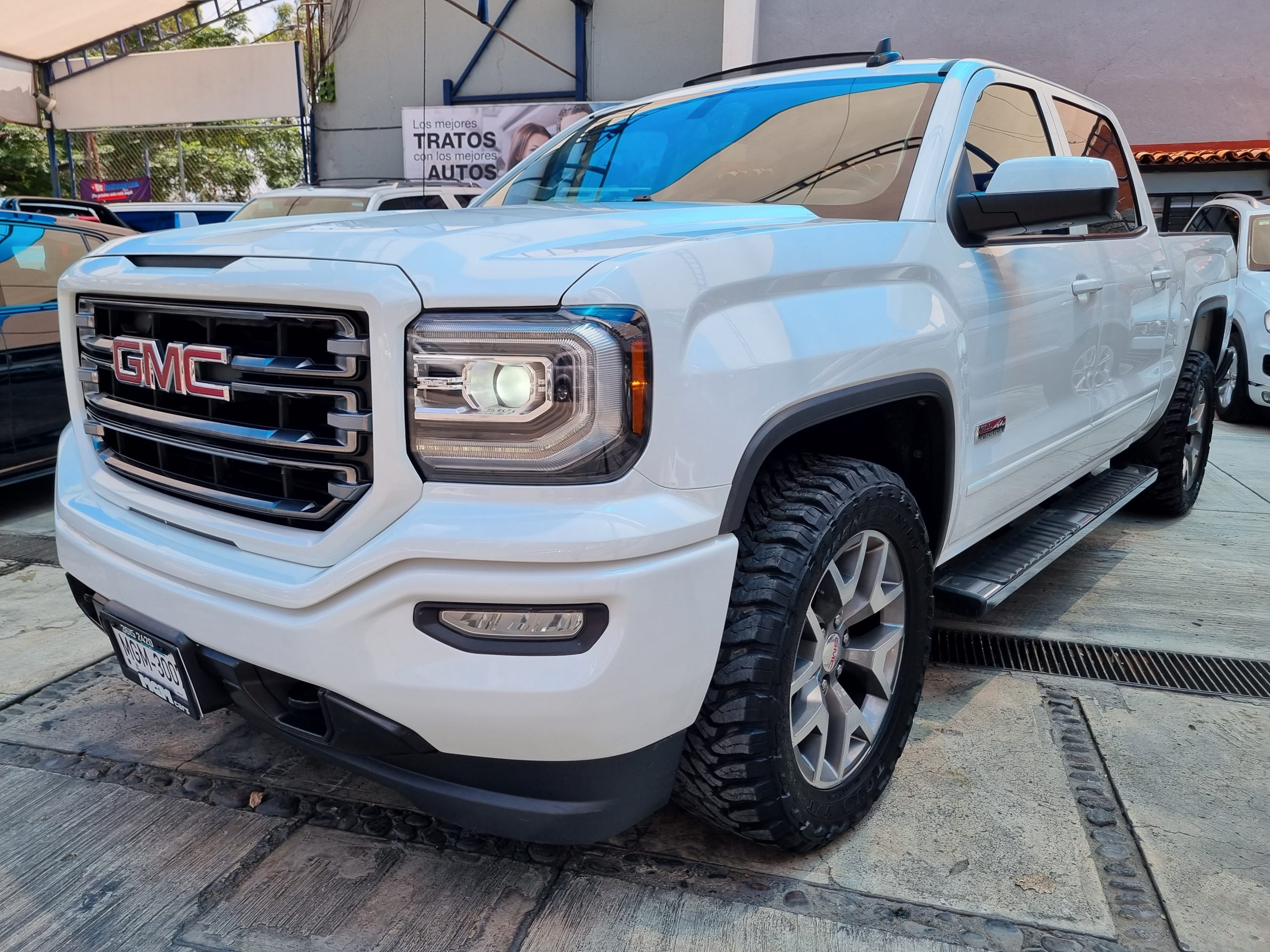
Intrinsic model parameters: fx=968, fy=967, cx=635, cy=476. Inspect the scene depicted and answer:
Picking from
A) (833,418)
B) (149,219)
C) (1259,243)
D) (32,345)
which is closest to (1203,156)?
(1259,243)

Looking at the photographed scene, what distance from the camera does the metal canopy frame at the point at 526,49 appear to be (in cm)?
1399

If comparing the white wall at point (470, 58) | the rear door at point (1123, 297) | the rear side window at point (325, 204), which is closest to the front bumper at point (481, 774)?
the rear door at point (1123, 297)

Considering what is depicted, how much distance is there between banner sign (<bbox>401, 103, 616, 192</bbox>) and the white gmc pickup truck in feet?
38.6

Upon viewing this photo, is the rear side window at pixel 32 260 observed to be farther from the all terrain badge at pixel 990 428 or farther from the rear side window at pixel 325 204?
the all terrain badge at pixel 990 428

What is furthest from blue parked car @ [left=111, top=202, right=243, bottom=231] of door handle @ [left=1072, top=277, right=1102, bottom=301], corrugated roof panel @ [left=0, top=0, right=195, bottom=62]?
door handle @ [left=1072, top=277, right=1102, bottom=301]

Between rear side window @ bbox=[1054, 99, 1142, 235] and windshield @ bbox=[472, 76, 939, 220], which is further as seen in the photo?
rear side window @ bbox=[1054, 99, 1142, 235]

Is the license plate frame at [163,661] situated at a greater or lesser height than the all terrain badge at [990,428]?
lesser

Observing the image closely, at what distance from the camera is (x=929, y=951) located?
191 cm

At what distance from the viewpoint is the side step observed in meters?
2.77

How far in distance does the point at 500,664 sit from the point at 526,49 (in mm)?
13498

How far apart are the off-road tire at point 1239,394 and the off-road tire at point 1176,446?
364cm

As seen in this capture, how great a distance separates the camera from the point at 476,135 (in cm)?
1418

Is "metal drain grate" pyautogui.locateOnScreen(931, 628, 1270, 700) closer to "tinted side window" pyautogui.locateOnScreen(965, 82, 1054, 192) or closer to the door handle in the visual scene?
the door handle

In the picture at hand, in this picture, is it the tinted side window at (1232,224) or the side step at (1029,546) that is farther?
the tinted side window at (1232,224)
